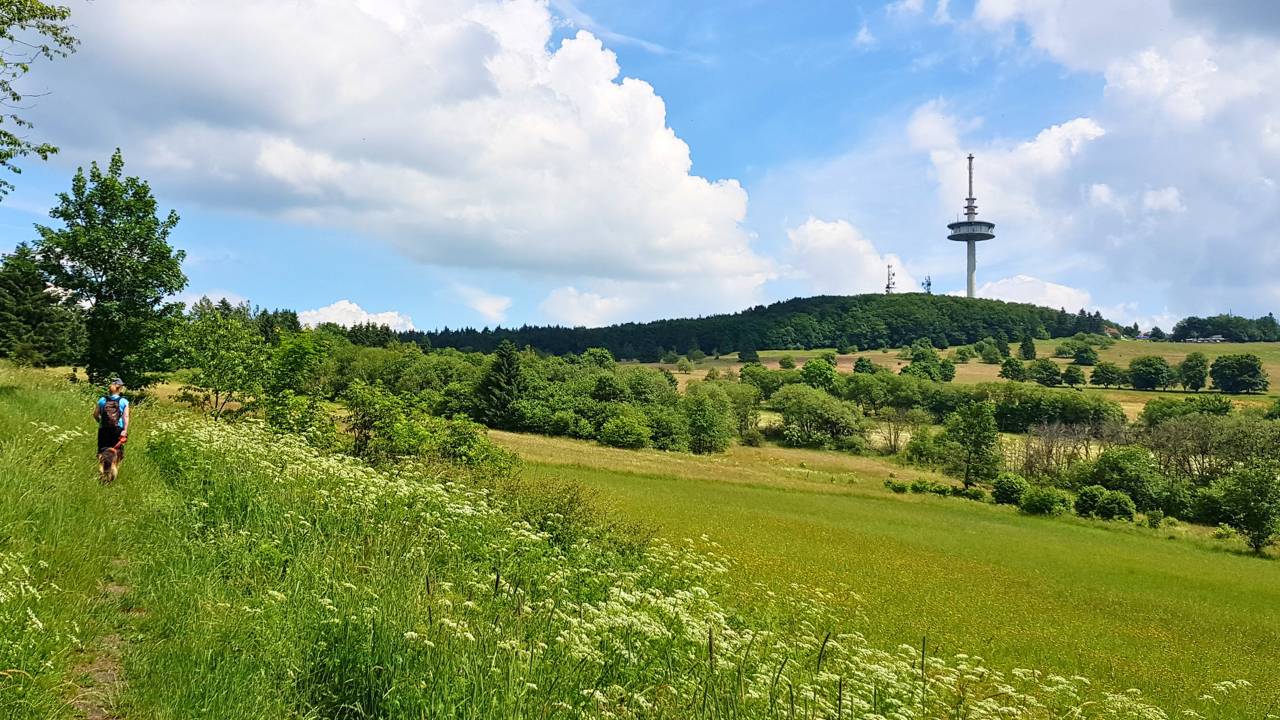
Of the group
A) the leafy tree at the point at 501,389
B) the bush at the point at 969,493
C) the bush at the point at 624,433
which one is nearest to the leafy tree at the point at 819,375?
the bush at the point at 624,433

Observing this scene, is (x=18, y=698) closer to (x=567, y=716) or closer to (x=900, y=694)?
(x=567, y=716)

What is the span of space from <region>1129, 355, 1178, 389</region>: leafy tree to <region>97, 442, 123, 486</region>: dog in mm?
181208

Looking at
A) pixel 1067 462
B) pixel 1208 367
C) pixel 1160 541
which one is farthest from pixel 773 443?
pixel 1208 367

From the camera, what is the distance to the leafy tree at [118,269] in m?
28.2

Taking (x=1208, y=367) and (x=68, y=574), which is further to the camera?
(x=1208, y=367)

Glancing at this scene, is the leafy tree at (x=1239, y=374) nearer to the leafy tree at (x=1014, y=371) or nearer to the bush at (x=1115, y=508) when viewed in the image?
the leafy tree at (x=1014, y=371)

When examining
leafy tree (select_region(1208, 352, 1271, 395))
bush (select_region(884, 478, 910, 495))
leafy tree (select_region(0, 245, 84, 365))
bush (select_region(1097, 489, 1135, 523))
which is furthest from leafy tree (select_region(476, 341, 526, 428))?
leafy tree (select_region(1208, 352, 1271, 395))

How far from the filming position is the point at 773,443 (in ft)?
371

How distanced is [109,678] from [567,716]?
10.7 feet

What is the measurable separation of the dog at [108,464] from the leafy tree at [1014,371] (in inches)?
6757

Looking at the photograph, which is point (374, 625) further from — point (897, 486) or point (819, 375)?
point (819, 375)

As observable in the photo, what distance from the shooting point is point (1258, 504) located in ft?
146

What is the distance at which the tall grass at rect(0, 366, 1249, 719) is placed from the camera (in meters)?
4.76

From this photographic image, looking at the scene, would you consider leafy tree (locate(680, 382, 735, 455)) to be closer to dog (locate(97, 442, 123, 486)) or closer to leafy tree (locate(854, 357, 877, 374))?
leafy tree (locate(854, 357, 877, 374))
